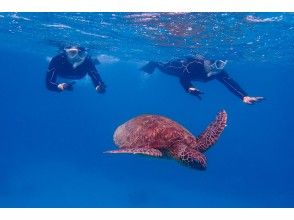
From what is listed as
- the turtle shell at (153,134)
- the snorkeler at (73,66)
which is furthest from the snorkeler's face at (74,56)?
the turtle shell at (153,134)

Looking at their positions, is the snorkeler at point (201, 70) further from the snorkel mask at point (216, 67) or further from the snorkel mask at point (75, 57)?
the snorkel mask at point (75, 57)

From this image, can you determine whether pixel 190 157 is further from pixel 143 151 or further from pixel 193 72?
pixel 193 72

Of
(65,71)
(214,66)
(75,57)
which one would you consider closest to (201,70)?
(214,66)

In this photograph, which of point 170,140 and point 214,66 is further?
point 214,66

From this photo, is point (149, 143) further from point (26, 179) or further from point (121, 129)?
point (26, 179)

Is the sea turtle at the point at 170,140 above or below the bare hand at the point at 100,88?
below

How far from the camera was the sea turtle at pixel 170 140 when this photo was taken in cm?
648

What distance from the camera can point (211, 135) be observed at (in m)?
6.94

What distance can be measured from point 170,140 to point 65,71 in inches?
351

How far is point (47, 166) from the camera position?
36.8m

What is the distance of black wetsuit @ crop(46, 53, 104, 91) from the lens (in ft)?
41.2

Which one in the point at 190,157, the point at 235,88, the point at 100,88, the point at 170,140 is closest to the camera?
the point at 190,157
